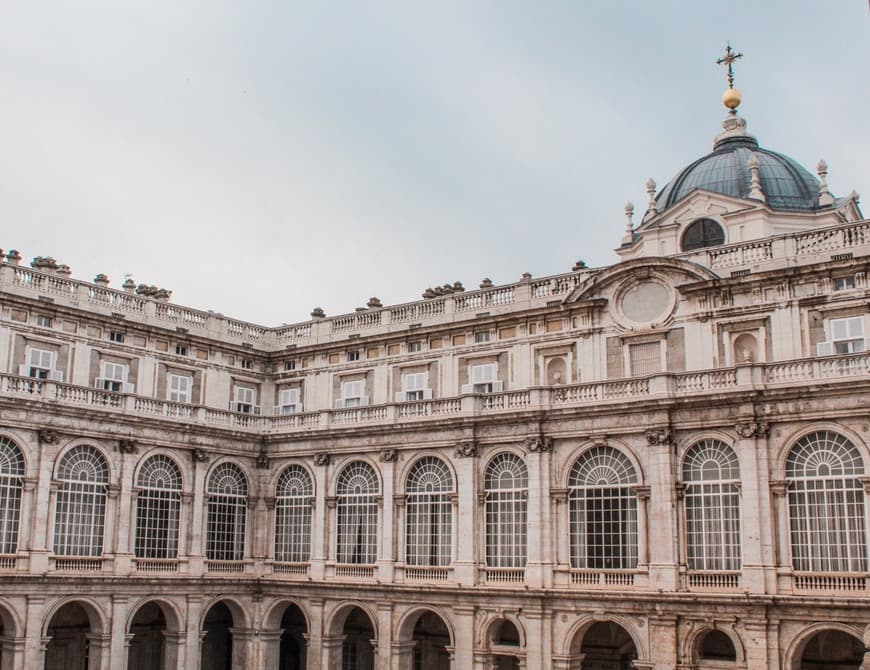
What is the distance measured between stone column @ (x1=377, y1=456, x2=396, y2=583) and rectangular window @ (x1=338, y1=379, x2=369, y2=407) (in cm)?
444

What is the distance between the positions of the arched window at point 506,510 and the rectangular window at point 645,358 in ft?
17.3

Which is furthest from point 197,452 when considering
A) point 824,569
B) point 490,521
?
point 824,569

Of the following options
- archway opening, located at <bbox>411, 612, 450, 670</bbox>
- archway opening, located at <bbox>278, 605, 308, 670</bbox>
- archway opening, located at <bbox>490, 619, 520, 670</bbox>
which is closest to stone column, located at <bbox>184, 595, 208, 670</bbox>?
archway opening, located at <bbox>278, 605, 308, 670</bbox>

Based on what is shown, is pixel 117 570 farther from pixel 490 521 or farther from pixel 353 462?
pixel 490 521

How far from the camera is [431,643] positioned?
4000cm

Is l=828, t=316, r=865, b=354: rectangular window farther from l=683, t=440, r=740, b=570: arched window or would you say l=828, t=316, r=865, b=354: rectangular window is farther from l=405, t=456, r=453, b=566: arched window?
l=405, t=456, r=453, b=566: arched window

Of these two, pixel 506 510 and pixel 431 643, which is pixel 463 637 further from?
pixel 506 510

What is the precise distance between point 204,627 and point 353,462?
31.5 ft

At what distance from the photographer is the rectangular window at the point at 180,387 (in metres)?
42.1

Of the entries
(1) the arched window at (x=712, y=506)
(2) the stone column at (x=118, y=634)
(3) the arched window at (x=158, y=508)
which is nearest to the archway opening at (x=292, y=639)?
(3) the arched window at (x=158, y=508)

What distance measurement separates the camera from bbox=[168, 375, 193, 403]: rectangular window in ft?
138

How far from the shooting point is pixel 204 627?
42812 mm

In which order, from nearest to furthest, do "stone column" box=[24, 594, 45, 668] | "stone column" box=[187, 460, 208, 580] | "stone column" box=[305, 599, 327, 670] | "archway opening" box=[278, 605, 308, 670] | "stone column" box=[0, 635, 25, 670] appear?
1. "stone column" box=[0, 635, 25, 670]
2. "stone column" box=[24, 594, 45, 668]
3. "stone column" box=[305, 599, 327, 670]
4. "stone column" box=[187, 460, 208, 580]
5. "archway opening" box=[278, 605, 308, 670]

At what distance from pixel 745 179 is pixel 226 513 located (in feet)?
80.2
